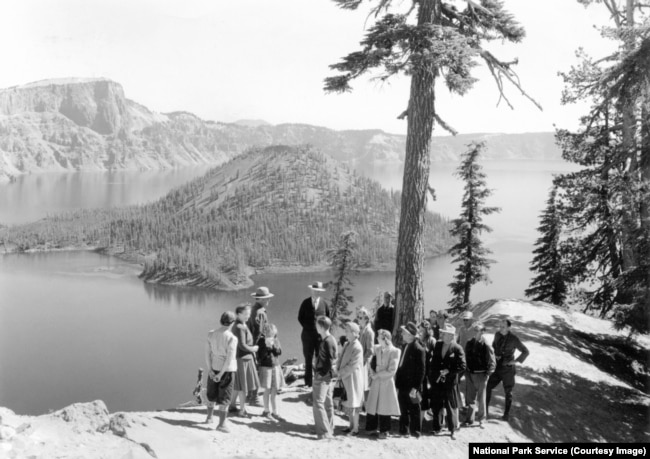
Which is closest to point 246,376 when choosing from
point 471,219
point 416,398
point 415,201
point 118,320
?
point 416,398

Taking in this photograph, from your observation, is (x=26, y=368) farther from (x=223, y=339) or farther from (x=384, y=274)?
(x=384, y=274)

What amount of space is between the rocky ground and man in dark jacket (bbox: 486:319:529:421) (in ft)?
2.04

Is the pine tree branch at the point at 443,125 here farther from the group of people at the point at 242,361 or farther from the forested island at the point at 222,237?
the forested island at the point at 222,237

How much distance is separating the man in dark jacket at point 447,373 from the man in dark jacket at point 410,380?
0.40m

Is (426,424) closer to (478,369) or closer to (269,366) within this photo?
(478,369)

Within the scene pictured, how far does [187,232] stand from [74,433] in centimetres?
16667

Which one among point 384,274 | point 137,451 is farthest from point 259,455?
point 384,274

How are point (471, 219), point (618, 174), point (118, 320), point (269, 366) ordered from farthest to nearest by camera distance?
point (118, 320) < point (471, 219) < point (618, 174) < point (269, 366)

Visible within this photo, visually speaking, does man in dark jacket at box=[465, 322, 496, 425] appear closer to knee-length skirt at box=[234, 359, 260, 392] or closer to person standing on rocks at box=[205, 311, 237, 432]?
knee-length skirt at box=[234, 359, 260, 392]

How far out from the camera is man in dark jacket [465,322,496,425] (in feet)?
29.6

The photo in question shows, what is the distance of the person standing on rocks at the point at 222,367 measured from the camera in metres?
7.80

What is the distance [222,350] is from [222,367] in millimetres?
265

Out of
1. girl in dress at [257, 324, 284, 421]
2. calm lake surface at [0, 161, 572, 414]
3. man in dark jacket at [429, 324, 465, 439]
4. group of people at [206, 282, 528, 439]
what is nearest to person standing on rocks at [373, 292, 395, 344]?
group of people at [206, 282, 528, 439]

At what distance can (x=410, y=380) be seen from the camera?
8.09 meters
